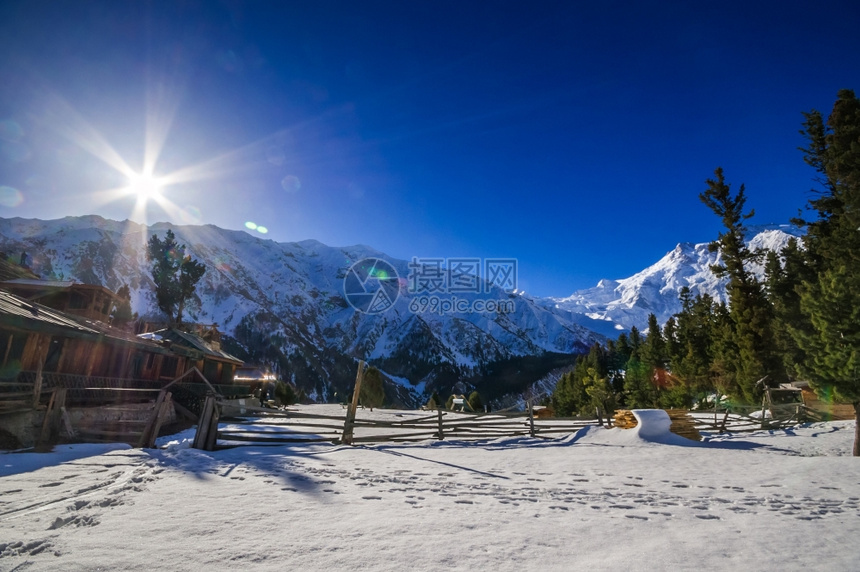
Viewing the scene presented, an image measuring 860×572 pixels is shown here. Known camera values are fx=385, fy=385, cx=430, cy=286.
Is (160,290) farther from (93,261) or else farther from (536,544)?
(93,261)

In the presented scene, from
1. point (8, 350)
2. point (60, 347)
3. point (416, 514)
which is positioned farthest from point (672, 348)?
point (8, 350)

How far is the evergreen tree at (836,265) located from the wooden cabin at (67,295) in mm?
33104

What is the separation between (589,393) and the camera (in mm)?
44688

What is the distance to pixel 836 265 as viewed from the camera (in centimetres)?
2019

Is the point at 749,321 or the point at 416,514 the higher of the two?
the point at 749,321

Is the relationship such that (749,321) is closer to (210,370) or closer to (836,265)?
(836,265)

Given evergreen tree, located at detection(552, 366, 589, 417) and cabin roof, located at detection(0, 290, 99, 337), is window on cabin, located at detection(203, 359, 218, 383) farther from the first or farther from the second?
evergreen tree, located at detection(552, 366, 589, 417)

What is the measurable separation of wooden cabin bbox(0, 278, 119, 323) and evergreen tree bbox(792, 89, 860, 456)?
3310 centimetres

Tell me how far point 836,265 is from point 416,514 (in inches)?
1055

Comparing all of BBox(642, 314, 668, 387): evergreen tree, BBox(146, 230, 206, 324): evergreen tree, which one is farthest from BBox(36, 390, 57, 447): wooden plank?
BBox(642, 314, 668, 387): evergreen tree

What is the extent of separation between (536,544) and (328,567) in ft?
6.24

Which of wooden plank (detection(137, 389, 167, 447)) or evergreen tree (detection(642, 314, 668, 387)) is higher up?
evergreen tree (detection(642, 314, 668, 387))

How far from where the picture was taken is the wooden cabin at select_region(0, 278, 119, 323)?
19562mm

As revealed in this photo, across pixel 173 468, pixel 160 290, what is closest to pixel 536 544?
pixel 173 468
